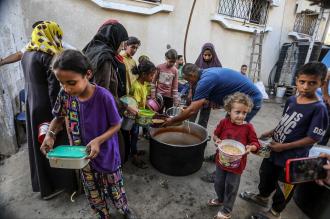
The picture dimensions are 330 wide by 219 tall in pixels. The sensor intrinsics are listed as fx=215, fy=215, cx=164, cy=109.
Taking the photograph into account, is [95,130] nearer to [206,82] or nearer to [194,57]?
[206,82]

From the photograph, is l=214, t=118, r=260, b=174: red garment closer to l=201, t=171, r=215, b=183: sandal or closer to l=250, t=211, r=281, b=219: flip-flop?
l=250, t=211, r=281, b=219: flip-flop

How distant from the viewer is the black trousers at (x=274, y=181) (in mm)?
2061

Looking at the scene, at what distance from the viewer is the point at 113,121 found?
1.55 meters

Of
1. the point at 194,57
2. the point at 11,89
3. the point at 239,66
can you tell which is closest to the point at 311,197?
the point at 11,89

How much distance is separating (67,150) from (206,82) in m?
1.55

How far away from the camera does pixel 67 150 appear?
1414 millimetres

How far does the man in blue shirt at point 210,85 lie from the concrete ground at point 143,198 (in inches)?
33.7

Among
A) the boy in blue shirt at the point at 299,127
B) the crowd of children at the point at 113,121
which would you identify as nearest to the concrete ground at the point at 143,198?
the crowd of children at the point at 113,121

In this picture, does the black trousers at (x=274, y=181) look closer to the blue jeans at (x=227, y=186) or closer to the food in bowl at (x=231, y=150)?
the blue jeans at (x=227, y=186)

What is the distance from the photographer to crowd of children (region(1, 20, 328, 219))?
1.48 m

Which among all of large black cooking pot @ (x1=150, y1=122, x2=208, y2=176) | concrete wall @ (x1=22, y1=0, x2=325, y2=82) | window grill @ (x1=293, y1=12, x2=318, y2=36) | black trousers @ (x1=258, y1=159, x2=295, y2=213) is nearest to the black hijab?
large black cooking pot @ (x1=150, y1=122, x2=208, y2=176)

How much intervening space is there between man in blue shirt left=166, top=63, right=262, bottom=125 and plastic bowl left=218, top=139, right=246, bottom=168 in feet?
2.09

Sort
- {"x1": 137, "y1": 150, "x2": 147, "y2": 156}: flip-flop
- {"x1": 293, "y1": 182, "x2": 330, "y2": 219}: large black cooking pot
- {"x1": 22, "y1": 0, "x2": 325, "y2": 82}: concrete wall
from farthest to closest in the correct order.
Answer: {"x1": 22, "y1": 0, "x2": 325, "y2": 82}: concrete wall
{"x1": 137, "y1": 150, "x2": 147, "y2": 156}: flip-flop
{"x1": 293, "y1": 182, "x2": 330, "y2": 219}: large black cooking pot

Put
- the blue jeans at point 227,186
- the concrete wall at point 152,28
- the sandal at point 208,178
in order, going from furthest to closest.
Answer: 1. the concrete wall at point 152,28
2. the sandal at point 208,178
3. the blue jeans at point 227,186
